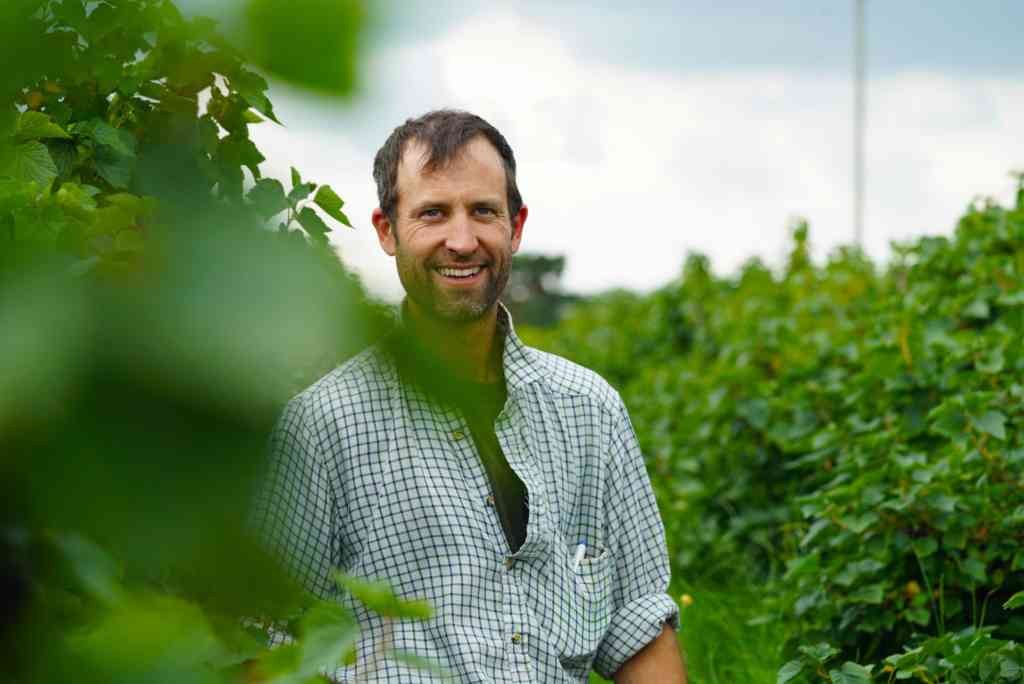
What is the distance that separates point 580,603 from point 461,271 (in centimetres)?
68

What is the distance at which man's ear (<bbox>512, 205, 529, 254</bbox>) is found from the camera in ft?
8.87

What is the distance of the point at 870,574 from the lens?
3516 millimetres

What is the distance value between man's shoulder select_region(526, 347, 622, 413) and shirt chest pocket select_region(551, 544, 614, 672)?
11.9 inches

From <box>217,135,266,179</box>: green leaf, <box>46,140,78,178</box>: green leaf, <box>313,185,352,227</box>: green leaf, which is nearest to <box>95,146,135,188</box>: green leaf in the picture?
<box>46,140,78,178</box>: green leaf

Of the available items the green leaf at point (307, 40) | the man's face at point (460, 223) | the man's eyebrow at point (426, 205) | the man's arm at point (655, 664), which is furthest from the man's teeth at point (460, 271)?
the green leaf at point (307, 40)

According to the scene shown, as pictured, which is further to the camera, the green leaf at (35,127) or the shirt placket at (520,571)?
the shirt placket at (520,571)

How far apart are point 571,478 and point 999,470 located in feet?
4.47

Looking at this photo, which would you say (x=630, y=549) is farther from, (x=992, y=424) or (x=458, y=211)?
(x=992, y=424)

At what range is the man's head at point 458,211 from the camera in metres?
2.30

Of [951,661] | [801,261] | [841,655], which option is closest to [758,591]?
[841,655]

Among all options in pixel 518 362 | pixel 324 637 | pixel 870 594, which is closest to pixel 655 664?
pixel 518 362

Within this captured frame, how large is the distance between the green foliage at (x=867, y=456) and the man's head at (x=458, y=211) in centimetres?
100

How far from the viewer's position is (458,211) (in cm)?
239

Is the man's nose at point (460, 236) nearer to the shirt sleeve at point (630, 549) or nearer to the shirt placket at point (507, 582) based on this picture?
the shirt placket at point (507, 582)
